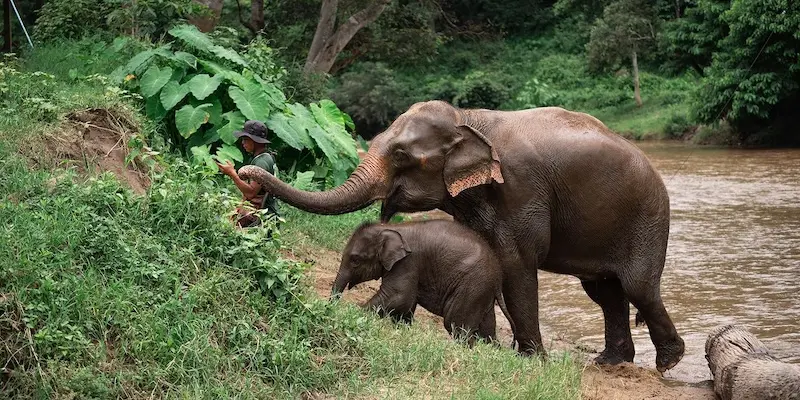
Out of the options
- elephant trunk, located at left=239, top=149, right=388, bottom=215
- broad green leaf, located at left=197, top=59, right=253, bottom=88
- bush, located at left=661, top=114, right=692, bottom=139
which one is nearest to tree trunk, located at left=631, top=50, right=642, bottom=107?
bush, located at left=661, top=114, right=692, bottom=139

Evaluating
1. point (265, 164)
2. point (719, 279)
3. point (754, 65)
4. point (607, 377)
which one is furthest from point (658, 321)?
point (754, 65)

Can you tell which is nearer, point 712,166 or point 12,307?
point 12,307

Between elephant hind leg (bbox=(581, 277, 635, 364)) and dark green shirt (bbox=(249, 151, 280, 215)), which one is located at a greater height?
dark green shirt (bbox=(249, 151, 280, 215))

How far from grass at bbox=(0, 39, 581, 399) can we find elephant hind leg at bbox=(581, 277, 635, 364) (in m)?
1.92

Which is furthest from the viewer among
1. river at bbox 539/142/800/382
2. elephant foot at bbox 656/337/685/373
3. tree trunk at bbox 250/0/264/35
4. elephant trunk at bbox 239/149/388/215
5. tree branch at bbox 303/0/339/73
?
tree trunk at bbox 250/0/264/35

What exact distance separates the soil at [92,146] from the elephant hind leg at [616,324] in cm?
397

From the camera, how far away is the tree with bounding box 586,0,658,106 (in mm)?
41000

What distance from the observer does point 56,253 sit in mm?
6254

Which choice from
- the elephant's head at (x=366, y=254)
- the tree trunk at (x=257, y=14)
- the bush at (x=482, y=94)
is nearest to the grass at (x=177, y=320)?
the elephant's head at (x=366, y=254)

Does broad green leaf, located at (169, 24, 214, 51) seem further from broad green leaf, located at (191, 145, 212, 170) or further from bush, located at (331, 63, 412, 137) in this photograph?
bush, located at (331, 63, 412, 137)

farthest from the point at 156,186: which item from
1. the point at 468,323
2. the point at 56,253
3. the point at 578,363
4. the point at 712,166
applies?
the point at 712,166

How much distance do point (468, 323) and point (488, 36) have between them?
153 feet

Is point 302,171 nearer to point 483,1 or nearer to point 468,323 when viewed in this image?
point 468,323

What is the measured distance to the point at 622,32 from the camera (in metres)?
41.0
